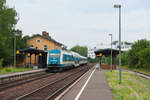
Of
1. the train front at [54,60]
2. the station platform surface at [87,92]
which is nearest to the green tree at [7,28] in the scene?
the train front at [54,60]

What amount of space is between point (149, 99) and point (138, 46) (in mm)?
38038

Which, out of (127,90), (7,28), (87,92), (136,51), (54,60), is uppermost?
(7,28)

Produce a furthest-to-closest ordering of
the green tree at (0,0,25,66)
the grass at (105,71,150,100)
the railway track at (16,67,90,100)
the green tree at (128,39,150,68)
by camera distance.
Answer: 1. the green tree at (128,39,150,68)
2. the green tree at (0,0,25,66)
3. the grass at (105,71,150,100)
4. the railway track at (16,67,90,100)

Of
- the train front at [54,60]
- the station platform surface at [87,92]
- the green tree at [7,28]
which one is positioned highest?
the green tree at [7,28]

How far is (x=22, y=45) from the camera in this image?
43.3 meters

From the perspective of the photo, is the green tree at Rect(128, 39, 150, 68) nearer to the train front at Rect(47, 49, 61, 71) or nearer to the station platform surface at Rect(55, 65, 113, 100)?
the train front at Rect(47, 49, 61, 71)

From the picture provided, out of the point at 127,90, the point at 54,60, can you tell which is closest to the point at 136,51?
the point at 54,60

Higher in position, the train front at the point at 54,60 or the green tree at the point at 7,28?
the green tree at the point at 7,28

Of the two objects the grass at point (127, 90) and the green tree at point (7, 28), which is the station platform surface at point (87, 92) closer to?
the grass at point (127, 90)

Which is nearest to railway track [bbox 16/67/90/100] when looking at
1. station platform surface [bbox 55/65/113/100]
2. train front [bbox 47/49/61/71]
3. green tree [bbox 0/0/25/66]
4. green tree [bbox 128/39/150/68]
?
station platform surface [bbox 55/65/113/100]

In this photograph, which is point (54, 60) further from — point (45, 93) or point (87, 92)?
point (87, 92)

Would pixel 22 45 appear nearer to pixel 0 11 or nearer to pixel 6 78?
pixel 0 11

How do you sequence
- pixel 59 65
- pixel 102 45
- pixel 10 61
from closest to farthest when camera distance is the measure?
pixel 59 65
pixel 10 61
pixel 102 45

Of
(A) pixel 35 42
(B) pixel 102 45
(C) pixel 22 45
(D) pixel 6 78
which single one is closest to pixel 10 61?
(C) pixel 22 45
